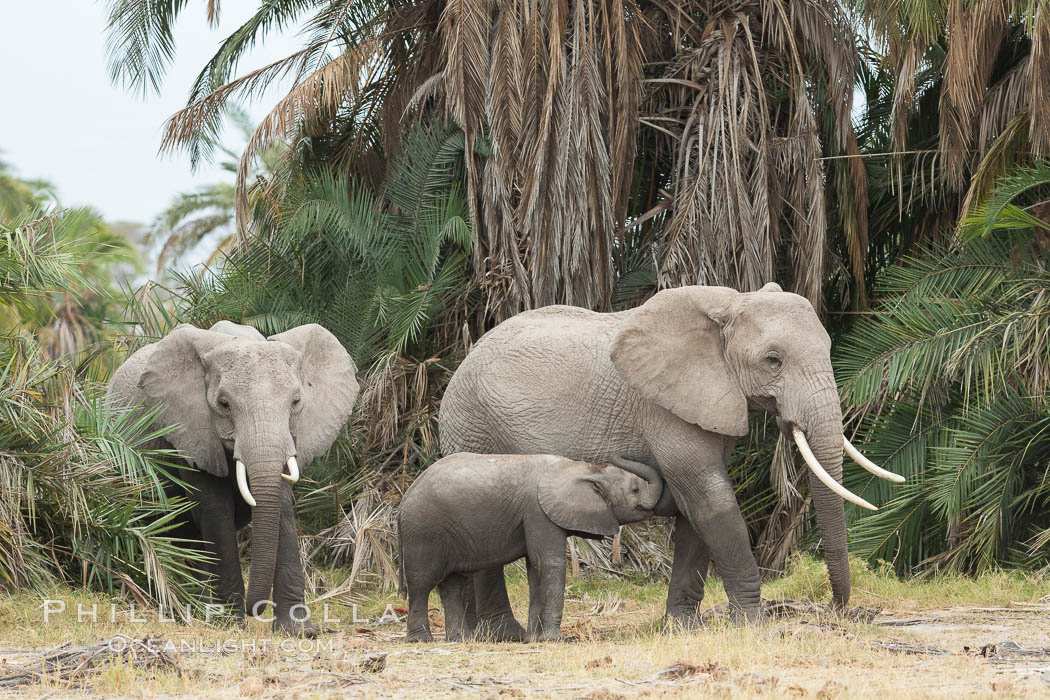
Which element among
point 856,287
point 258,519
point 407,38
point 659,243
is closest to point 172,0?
point 407,38

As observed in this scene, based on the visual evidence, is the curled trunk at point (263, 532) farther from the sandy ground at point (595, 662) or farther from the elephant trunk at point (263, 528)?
the sandy ground at point (595, 662)

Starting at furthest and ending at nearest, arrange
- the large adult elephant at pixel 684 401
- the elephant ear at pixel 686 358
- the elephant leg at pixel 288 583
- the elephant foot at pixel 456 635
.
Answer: the elephant leg at pixel 288 583 → the elephant foot at pixel 456 635 → the elephant ear at pixel 686 358 → the large adult elephant at pixel 684 401

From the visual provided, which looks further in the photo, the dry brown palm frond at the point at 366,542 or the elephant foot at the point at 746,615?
the dry brown palm frond at the point at 366,542

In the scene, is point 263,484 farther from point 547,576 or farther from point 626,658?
point 626,658

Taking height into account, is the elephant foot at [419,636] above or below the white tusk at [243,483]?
below

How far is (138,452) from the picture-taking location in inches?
380

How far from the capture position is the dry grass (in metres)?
6.42

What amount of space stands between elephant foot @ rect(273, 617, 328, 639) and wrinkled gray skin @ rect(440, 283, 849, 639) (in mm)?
1096

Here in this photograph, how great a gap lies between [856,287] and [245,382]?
8.05 metres

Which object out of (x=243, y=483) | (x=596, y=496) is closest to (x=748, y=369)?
(x=596, y=496)

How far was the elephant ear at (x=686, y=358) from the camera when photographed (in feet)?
29.0

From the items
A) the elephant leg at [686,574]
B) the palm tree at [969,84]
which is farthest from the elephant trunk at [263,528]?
the palm tree at [969,84]

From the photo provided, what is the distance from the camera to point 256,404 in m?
9.09

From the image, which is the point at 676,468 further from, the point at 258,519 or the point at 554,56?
the point at 554,56
